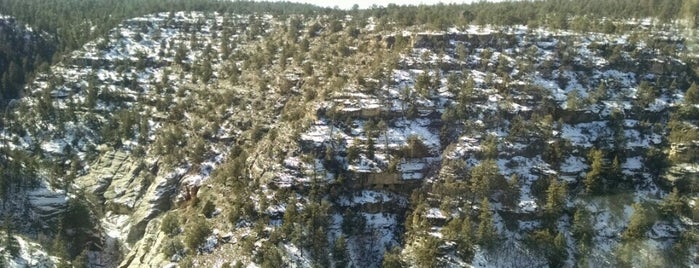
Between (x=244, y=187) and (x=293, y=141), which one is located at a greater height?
(x=293, y=141)

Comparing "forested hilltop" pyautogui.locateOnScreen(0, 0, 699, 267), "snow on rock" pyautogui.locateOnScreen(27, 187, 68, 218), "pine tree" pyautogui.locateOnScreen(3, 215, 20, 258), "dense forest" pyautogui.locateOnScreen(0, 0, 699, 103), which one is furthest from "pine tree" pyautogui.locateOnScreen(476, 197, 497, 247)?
"snow on rock" pyautogui.locateOnScreen(27, 187, 68, 218)

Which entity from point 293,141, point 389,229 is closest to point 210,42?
point 293,141

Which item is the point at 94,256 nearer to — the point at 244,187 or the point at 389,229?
the point at 244,187

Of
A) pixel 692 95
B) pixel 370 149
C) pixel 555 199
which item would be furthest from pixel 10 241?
pixel 692 95

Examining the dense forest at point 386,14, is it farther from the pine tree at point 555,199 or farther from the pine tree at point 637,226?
the pine tree at point 637,226

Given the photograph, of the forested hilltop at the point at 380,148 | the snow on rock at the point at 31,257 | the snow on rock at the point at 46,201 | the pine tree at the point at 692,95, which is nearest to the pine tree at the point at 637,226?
the forested hilltop at the point at 380,148

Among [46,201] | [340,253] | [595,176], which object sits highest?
[595,176]

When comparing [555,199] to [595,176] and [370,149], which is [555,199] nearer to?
[595,176]

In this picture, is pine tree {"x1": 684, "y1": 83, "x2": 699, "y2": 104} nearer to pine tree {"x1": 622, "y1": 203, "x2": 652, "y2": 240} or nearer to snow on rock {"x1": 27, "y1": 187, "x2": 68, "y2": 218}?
pine tree {"x1": 622, "y1": 203, "x2": 652, "y2": 240}
